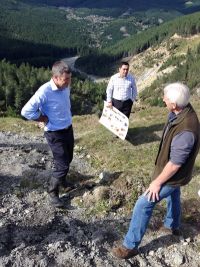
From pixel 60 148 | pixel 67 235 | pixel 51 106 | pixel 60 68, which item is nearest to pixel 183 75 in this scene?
pixel 60 148

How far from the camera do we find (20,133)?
1938 cm

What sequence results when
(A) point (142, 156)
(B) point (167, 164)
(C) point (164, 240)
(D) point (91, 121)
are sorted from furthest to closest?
(D) point (91, 121)
(A) point (142, 156)
(C) point (164, 240)
(B) point (167, 164)

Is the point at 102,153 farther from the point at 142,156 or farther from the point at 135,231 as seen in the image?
the point at 135,231

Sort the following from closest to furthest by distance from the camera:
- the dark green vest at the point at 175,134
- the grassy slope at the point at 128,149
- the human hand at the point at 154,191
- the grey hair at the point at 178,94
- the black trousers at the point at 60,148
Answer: the grey hair at the point at 178,94 → the dark green vest at the point at 175,134 → the human hand at the point at 154,191 → the black trousers at the point at 60,148 → the grassy slope at the point at 128,149

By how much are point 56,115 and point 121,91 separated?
633cm

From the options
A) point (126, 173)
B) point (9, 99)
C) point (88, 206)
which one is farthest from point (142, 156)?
point (9, 99)

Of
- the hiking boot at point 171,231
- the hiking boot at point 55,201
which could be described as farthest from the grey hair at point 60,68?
the hiking boot at point 171,231

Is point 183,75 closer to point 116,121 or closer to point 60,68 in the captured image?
point 116,121

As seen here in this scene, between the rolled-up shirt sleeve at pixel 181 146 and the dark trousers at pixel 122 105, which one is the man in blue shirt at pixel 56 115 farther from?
the dark trousers at pixel 122 105

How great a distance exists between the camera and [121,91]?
15797mm

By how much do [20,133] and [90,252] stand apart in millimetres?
11851

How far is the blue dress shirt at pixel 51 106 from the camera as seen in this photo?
9424 mm

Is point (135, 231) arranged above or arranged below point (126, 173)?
above

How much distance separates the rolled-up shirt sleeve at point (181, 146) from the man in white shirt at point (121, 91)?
8.38 metres
